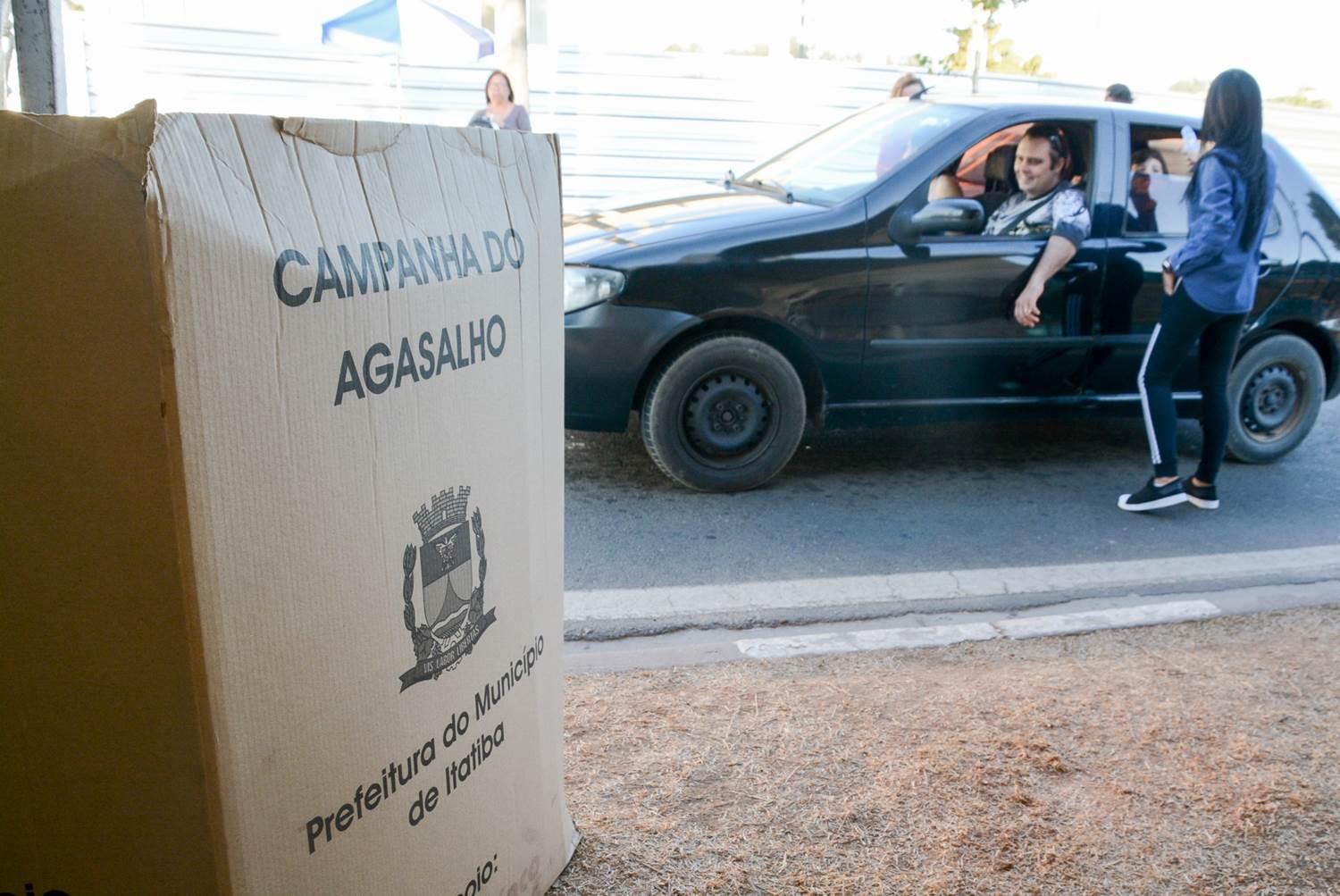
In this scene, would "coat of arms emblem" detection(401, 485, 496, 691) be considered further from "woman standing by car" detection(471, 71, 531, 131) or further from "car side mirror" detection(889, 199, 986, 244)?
"woman standing by car" detection(471, 71, 531, 131)

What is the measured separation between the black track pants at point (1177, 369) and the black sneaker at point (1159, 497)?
0.22 ft

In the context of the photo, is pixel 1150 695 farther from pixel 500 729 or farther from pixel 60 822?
pixel 60 822

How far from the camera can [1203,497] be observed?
17.7 feet

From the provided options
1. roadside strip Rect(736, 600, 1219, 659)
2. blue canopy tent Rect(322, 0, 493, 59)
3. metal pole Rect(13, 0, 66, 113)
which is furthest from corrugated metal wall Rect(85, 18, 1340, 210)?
metal pole Rect(13, 0, 66, 113)

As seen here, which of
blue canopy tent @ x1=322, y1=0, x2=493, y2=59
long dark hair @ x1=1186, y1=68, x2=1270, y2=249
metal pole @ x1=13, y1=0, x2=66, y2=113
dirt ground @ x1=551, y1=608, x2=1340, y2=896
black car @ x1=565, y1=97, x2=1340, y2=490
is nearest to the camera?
dirt ground @ x1=551, y1=608, x2=1340, y2=896

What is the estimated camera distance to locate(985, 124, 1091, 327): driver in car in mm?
5312

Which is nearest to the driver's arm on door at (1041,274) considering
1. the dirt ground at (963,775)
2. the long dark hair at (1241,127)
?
the long dark hair at (1241,127)

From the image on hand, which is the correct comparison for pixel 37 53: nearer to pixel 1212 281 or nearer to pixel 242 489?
pixel 242 489

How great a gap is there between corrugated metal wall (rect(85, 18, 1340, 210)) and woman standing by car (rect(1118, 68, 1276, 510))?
8582 mm

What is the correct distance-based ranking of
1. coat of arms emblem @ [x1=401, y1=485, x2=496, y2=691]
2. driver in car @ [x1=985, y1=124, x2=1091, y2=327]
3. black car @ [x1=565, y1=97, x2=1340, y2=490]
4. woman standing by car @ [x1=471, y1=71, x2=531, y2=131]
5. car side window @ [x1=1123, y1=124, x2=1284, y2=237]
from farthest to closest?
1. woman standing by car @ [x1=471, y1=71, x2=531, y2=131]
2. car side window @ [x1=1123, y1=124, x2=1284, y2=237]
3. driver in car @ [x1=985, y1=124, x2=1091, y2=327]
4. black car @ [x1=565, y1=97, x2=1340, y2=490]
5. coat of arms emblem @ [x1=401, y1=485, x2=496, y2=691]

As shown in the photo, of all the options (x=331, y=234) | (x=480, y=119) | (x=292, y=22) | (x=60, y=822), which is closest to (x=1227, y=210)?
(x=331, y=234)

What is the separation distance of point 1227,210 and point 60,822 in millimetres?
4861

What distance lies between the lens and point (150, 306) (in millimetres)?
1177

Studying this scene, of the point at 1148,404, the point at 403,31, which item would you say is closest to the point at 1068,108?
the point at 1148,404
